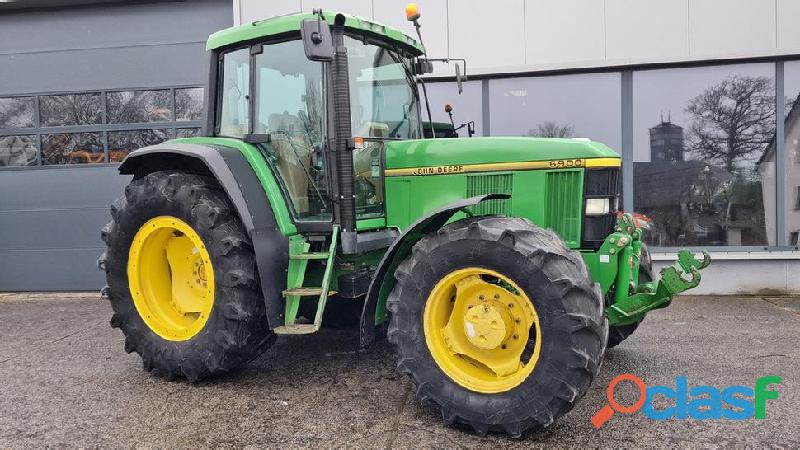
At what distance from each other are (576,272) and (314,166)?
1875mm

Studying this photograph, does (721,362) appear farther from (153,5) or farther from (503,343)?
(153,5)

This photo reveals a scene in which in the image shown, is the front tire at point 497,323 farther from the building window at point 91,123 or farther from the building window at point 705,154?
the building window at point 91,123

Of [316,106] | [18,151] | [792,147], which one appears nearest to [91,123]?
[18,151]

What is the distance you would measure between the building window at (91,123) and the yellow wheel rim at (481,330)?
566cm

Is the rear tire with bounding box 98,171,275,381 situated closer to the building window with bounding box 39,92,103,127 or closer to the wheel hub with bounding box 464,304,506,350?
the wheel hub with bounding box 464,304,506,350

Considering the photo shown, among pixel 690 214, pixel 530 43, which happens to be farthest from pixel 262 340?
pixel 690 214

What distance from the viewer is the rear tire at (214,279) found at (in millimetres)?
3805

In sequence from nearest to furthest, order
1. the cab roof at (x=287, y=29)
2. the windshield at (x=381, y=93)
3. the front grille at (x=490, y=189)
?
the front grille at (x=490, y=189)
the cab roof at (x=287, y=29)
the windshield at (x=381, y=93)

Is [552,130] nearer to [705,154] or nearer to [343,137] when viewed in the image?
[705,154]

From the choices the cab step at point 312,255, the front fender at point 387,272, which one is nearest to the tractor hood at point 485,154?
the front fender at point 387,272

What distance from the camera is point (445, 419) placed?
319 centimetres

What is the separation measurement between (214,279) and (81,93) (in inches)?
222

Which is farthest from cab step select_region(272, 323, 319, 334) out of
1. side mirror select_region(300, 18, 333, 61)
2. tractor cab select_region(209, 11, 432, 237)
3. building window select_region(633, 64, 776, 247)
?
building window select_region(633, 64, 776, 247)

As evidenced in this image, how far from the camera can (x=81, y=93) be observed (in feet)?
26.7
